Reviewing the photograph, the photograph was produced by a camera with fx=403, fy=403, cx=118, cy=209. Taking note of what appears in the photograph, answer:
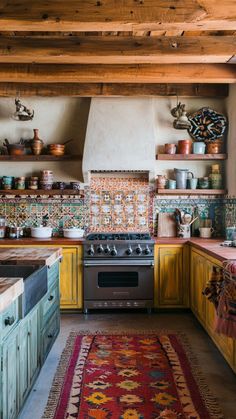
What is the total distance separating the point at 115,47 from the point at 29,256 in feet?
6.58

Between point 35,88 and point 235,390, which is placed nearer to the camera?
point 235,390

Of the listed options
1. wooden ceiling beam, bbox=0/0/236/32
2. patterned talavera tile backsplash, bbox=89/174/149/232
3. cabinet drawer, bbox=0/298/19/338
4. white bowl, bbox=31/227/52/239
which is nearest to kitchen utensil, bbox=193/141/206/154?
patterned talavera tile backsplash, bbox=89/174/149/232

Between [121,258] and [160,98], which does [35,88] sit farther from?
[121,258]

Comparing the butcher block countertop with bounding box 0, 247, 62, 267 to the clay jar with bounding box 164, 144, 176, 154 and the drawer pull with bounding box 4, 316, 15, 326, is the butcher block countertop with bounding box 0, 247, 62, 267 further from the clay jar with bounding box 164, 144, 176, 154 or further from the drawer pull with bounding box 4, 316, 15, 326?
the clay jar with bounding box 164, 144, 176, 154

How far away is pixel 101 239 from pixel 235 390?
7.48 ft

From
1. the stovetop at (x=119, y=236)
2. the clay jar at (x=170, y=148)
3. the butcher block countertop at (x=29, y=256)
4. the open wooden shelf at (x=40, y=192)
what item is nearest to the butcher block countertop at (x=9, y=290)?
the butcher block countertop at (x=29, y=256)

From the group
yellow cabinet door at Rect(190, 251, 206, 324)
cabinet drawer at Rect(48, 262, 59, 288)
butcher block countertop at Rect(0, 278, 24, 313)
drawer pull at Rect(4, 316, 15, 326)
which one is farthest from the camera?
yellow cabinet door at Rect(190, 251, 206, 324)

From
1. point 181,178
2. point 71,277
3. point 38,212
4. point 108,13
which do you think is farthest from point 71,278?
point 108,13

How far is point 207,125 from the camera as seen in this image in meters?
5.05

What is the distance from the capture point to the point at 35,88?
484 centimetres

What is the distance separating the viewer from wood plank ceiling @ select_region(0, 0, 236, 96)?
2.87 metres

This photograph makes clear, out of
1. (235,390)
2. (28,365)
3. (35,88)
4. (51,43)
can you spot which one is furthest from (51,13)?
(235,390)

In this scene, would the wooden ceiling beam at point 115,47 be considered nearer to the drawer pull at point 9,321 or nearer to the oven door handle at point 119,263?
the oven door handle at point 119,263

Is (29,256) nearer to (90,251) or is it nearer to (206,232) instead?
(90,251)
